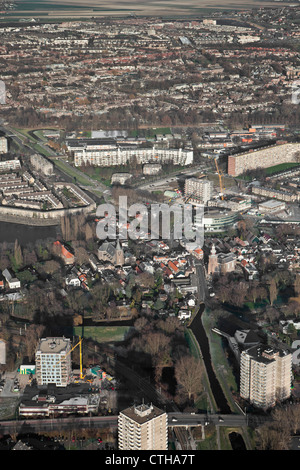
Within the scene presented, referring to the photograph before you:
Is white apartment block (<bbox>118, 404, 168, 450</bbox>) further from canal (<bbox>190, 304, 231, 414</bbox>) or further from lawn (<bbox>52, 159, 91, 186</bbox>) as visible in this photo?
lawn (<bbox>52, 159, 91, 186</bbox>)

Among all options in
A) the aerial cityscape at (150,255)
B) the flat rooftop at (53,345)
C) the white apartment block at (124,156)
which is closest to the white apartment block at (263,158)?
the aerial cityscape at (150,255)

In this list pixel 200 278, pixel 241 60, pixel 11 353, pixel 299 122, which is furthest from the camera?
pixel 241 60

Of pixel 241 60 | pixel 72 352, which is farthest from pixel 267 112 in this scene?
pixel 72 352

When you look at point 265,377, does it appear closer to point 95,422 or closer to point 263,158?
point 95,422

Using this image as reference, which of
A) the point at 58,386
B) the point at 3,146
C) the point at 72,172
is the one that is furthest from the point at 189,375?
the point at 3,146

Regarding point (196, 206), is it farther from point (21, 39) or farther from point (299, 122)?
point (21, 39)
